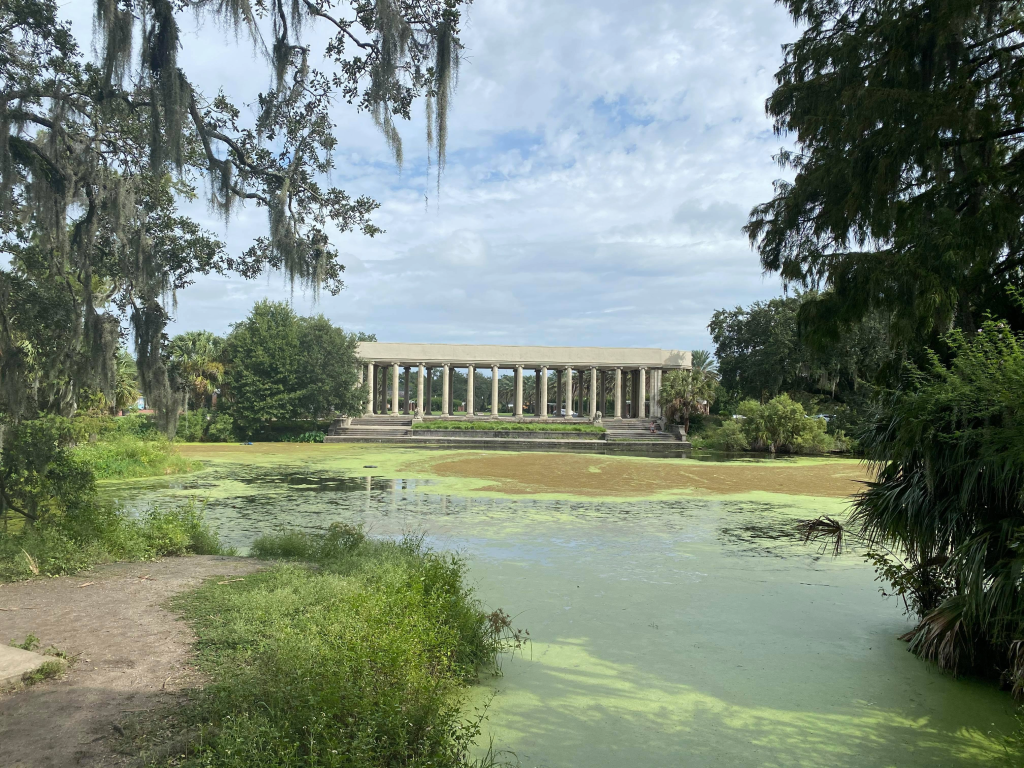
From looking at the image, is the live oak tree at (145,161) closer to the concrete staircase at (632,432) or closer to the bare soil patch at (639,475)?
the bare soil patch at (639,475)

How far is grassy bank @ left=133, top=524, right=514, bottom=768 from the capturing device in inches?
115

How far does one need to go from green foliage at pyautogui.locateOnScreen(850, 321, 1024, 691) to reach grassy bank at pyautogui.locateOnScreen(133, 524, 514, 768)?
324 centimetres


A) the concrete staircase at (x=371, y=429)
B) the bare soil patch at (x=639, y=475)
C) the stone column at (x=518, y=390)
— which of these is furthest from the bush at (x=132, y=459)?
the stone column at (x=518, y=390)

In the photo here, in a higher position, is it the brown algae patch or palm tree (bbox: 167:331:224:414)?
palm tree (bbox: 167:331:224:414)

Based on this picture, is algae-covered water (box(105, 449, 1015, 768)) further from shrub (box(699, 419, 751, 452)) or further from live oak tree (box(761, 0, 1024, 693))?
shrub (box(699, 419, 751, 452))

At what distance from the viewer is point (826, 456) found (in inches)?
1121

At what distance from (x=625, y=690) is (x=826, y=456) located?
26978mm

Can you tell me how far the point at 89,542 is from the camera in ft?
22.3

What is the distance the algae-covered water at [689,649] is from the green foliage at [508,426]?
79.0 feet

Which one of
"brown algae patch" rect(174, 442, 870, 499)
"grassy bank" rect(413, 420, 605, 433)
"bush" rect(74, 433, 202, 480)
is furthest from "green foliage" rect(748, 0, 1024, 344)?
"grassy bank" rect(413, 420, 605, 433)

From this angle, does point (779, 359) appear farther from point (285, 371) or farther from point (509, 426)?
point (285, 371)

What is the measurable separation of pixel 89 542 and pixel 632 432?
3257 centimetres

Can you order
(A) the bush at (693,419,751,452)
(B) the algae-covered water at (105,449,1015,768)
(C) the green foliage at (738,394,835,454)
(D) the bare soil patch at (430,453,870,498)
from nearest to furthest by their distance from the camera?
(B) the algae-covered water at (105,449,1015,768)
(D) the bare soil patch at (430,453,870,498)
(C) the green foliage at (738,394,835,454)
(A) the bush at (693,419,751,452)

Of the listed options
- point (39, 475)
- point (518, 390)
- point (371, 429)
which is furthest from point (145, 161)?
point (518, 390)
